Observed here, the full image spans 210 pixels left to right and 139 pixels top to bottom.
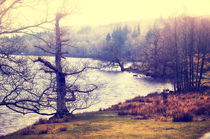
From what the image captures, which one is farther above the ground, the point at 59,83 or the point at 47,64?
the point at 47,64

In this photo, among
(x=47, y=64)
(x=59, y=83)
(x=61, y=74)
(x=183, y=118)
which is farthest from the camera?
(x=61, y=74)

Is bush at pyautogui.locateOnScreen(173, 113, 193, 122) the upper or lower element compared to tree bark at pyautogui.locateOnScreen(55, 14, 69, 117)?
lower

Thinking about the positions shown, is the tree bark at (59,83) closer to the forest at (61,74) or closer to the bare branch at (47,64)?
the forest at (61,74)

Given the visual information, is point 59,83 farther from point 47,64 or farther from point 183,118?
point 183,118

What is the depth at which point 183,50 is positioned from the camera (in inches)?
1294

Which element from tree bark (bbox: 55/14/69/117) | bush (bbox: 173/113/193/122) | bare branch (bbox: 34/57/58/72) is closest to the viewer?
bush (bbox: 173/113/193/122)

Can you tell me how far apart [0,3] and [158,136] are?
28.9ft

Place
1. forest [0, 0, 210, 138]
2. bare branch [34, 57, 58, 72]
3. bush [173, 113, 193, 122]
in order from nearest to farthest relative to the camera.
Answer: forest [0, 0, 210, 138] < bush [173, 113, 193, 122] < bare branch [34, 57, 58, 72]

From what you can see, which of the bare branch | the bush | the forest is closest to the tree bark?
the forest

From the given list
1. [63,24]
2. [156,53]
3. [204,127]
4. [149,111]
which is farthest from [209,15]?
[156,53]

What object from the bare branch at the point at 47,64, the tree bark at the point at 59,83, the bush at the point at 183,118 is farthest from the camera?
the tree bark at the point at 59,83

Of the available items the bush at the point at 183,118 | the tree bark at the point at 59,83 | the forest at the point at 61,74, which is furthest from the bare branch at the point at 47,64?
the bush at the point at 183,118

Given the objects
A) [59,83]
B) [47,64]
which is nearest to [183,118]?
[59,83]

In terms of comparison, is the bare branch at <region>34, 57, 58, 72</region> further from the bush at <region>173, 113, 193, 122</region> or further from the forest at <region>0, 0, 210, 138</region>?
the bush at <region>173, 113, 193, 122</region>
